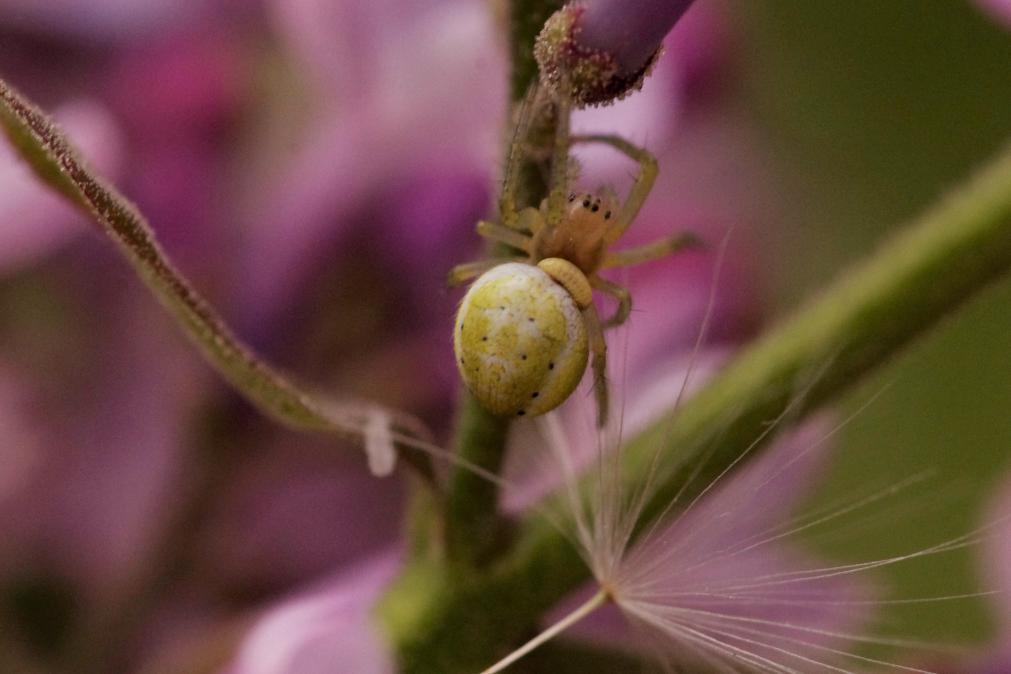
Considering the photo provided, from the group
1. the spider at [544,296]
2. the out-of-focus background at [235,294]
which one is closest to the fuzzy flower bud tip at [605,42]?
the spider at [544,296]

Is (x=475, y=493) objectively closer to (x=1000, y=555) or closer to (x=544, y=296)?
(x=544, y=296)

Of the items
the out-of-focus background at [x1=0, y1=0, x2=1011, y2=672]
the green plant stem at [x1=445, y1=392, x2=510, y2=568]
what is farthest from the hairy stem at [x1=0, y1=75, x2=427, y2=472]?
the out-of-focus background at [x1=0, y1=0, x2=1011, y2=672]

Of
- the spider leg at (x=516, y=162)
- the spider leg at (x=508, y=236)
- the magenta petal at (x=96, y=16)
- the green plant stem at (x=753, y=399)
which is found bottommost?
the green plant stem at (x=753, y=399)

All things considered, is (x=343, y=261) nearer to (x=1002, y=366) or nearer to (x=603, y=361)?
Result: (x=603, y=361)

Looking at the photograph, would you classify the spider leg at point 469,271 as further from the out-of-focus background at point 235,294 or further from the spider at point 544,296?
the out-of-focus background at point 235,294

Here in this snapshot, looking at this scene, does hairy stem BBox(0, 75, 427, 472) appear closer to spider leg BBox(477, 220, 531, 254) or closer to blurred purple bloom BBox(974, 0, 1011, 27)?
spider leg BBox(477, 220, 531, 254)

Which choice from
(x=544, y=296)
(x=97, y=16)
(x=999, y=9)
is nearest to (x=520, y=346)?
(x=544, y=296)
